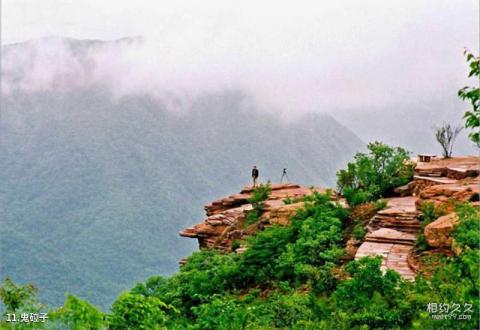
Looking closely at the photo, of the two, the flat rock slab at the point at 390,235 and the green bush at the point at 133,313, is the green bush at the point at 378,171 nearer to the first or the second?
the flat rock slab at the point at 390,235

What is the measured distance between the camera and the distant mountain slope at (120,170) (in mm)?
53031

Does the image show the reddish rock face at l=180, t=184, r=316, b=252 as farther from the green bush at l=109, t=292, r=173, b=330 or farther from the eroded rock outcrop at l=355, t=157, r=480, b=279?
the green bush at l=109, t=292, r=173, b=330

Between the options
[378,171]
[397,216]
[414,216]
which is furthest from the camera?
[378,171]

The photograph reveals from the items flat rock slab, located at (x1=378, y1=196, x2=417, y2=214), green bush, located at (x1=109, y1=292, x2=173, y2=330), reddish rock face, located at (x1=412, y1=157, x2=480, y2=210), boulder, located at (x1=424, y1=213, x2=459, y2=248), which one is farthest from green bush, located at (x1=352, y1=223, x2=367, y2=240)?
green bush, located at (x1=109, y1=292, x2=173, y2=330)

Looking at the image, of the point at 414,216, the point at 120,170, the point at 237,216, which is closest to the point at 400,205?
the point at 414,216

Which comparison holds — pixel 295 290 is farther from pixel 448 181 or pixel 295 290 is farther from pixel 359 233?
pixel 448 181

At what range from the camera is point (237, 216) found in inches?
771

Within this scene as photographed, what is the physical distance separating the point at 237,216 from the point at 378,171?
15.8 feet

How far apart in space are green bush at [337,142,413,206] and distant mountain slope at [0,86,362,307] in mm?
29880

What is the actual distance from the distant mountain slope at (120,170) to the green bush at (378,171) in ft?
98.0

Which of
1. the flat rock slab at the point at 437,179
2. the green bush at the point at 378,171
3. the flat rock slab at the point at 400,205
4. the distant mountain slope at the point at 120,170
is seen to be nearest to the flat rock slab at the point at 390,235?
the flat rock slab at the point at 400,205

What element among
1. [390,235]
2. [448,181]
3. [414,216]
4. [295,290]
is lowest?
[295,290]

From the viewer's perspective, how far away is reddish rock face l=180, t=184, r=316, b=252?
17.0 metres

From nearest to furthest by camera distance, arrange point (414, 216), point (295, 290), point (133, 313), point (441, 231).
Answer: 1. point (133, 313)
2. point (441, 231)
3. point (295, 290)
4. point (414, 216)
